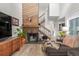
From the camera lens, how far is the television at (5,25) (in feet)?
11.1

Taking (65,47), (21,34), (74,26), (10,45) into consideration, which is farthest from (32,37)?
(74,26)

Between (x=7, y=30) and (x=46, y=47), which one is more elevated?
(x=7, y=30)

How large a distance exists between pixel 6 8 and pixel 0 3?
167mm

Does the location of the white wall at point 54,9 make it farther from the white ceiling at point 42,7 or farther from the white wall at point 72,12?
the white wall at point 72,12

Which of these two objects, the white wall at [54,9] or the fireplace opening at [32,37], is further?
the fireplace opening at [32,37]

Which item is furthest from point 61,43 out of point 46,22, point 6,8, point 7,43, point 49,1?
point 6,8

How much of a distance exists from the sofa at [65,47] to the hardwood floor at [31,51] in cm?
16

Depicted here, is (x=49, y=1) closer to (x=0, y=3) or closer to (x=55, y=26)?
(x=55, y=26)

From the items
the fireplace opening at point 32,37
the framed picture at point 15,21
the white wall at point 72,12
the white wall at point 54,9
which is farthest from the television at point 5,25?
the white wall at point 72,12

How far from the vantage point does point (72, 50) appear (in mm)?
3361

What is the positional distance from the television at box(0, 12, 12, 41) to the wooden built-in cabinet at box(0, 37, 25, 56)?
0.45 feet

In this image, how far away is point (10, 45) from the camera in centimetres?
346

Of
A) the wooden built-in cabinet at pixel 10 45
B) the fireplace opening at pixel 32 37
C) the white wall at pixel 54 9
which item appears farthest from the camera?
the fireplace opening at pixel 32 37

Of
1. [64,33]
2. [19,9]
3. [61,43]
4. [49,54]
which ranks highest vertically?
[19,9]
